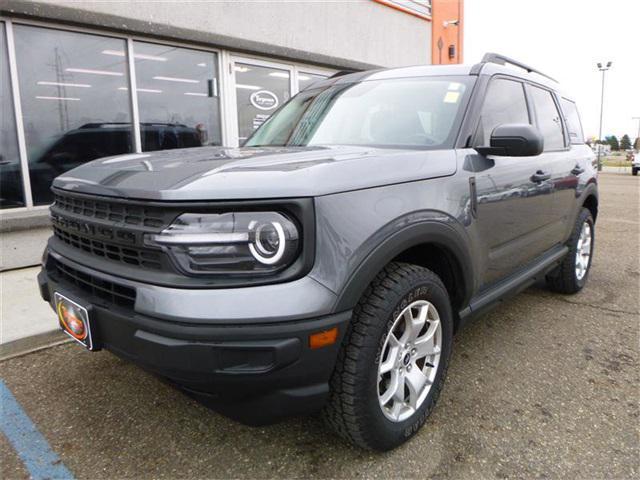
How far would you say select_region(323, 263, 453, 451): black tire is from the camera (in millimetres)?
1803

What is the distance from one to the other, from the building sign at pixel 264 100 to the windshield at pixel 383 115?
4.17 m

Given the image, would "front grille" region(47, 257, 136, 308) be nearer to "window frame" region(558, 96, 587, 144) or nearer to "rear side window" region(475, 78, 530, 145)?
"rear side window" region(475, 78, 530, 145)

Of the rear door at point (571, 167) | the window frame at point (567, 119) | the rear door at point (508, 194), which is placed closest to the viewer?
the rear door at point (508, 194)

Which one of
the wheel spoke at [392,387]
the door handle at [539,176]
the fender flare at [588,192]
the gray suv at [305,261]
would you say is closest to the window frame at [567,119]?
the fender flare at [588,192]

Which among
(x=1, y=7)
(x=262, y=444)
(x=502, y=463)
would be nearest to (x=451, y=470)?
(x=502, y=463)

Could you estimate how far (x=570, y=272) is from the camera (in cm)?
412

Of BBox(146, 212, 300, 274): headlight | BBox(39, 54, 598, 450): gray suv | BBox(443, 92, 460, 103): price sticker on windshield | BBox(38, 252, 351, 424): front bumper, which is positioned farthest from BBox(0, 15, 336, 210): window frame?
BBox(443, 92, 460, 103): price sticker on windshield

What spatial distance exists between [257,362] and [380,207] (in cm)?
75

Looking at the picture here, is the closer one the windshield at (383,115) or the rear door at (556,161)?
the windshield at (383,115)

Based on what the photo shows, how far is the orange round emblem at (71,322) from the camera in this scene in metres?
1.92

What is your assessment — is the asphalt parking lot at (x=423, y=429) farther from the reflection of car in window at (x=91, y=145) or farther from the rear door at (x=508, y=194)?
the reflection of car in window at (x=91, y=145)

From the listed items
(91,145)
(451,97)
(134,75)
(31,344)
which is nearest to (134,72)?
(134,75)

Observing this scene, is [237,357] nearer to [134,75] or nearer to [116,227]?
[116,227]

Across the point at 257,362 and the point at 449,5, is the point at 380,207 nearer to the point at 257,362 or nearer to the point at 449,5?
the point at 257,362
